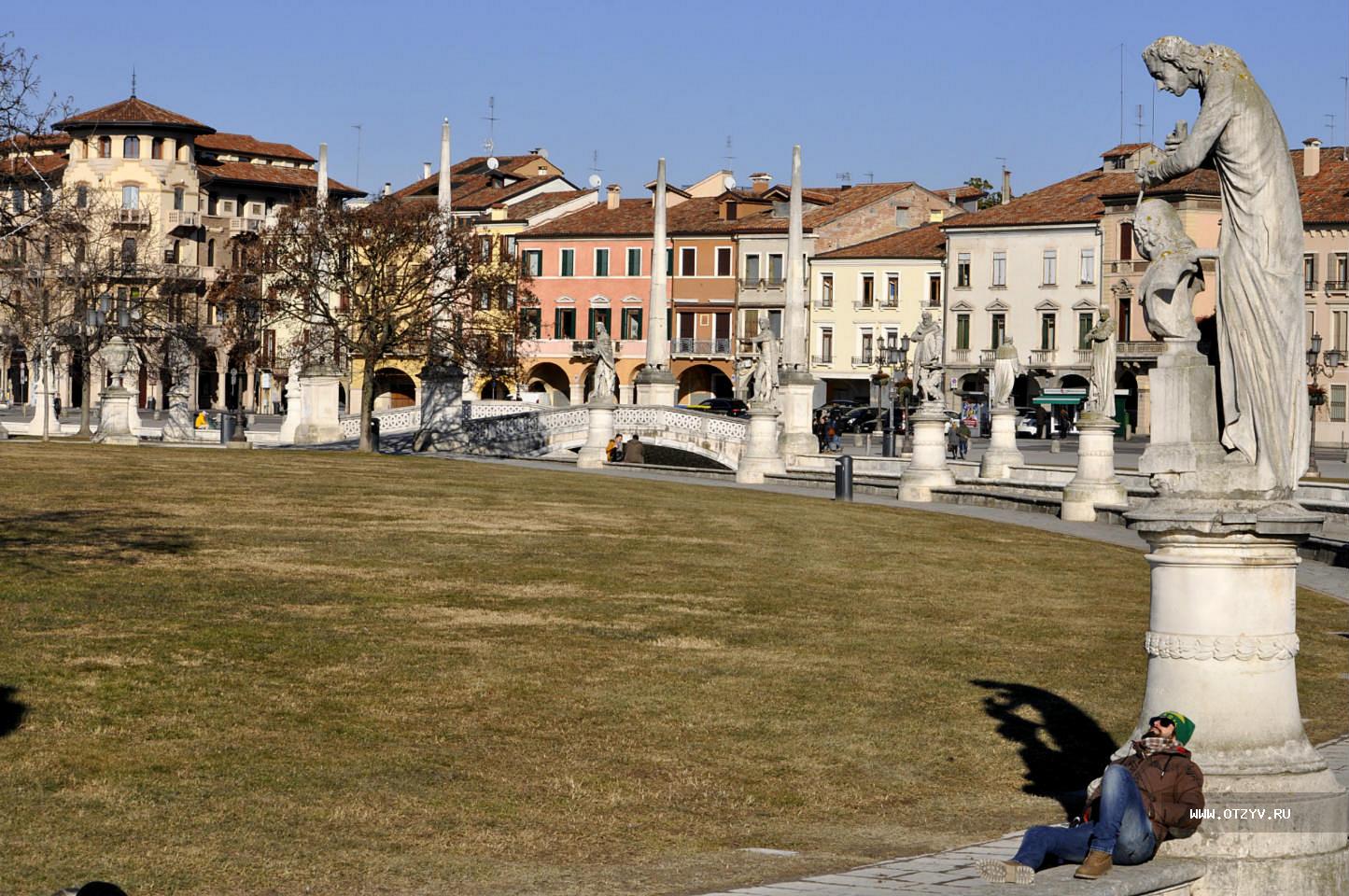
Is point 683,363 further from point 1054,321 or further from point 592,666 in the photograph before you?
point 592,666

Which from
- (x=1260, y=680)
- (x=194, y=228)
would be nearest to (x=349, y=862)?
(x=1260, y=680)

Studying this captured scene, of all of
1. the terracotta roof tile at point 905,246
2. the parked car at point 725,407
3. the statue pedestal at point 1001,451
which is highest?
the terracotta roof tile at point 905,246

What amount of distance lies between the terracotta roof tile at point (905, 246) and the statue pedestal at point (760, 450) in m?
55.1

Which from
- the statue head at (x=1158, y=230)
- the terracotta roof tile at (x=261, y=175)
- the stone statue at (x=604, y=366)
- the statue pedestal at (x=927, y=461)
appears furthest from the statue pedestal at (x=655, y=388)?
the terracotta roof tile at (x=261, y=175)

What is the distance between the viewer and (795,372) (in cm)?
5634

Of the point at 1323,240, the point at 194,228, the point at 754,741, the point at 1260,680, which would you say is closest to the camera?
the point at 1260,680

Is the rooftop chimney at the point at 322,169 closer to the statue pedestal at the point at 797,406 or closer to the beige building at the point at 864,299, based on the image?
the statue pedestal at the point at 797,406

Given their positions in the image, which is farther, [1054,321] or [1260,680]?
[1054,321]

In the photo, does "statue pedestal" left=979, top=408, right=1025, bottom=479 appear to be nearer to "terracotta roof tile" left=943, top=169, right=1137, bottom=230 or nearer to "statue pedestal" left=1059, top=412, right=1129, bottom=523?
"statue pedestal" left=1059, top=412, right=1129, bottom=523

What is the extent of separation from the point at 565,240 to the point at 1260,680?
101 meters

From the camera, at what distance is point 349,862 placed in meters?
9.67

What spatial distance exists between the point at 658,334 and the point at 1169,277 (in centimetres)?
5317

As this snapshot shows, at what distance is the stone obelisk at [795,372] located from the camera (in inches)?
2184

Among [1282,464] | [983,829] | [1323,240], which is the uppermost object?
[1323,240]
